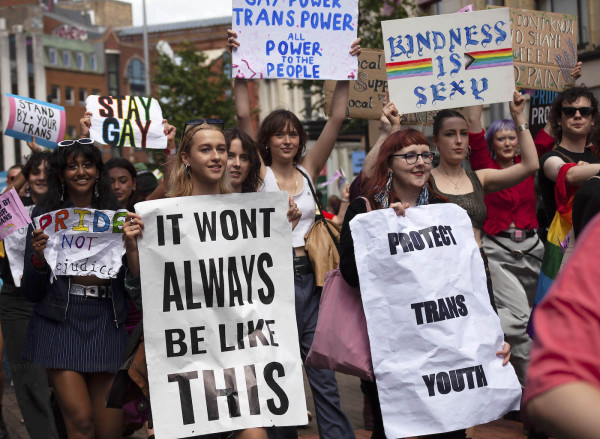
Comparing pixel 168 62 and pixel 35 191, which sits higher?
pixel 168 62

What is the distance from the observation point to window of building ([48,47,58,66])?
78000 mm

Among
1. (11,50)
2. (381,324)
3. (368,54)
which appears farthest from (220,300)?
(11,50)

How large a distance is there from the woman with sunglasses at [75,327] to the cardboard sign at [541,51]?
3.61 meters

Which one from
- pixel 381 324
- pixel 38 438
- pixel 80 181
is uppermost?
pixel 80 181

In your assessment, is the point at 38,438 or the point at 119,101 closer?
the point at 38,438

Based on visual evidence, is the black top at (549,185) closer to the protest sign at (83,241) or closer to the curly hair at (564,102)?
the curly hair at (564,102)

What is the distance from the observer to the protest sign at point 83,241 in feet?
17.1

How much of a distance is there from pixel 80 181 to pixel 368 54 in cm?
331

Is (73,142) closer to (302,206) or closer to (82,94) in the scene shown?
(302,206)

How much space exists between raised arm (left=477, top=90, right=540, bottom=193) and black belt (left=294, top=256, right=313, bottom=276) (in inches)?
49.5

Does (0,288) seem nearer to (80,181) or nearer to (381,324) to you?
(80,181)

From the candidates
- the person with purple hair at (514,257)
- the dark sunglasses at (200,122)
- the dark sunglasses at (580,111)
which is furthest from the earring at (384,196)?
the person with purple hair at (514,257)

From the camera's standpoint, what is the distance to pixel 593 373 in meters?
1.34

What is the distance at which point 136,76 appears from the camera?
8494cm
